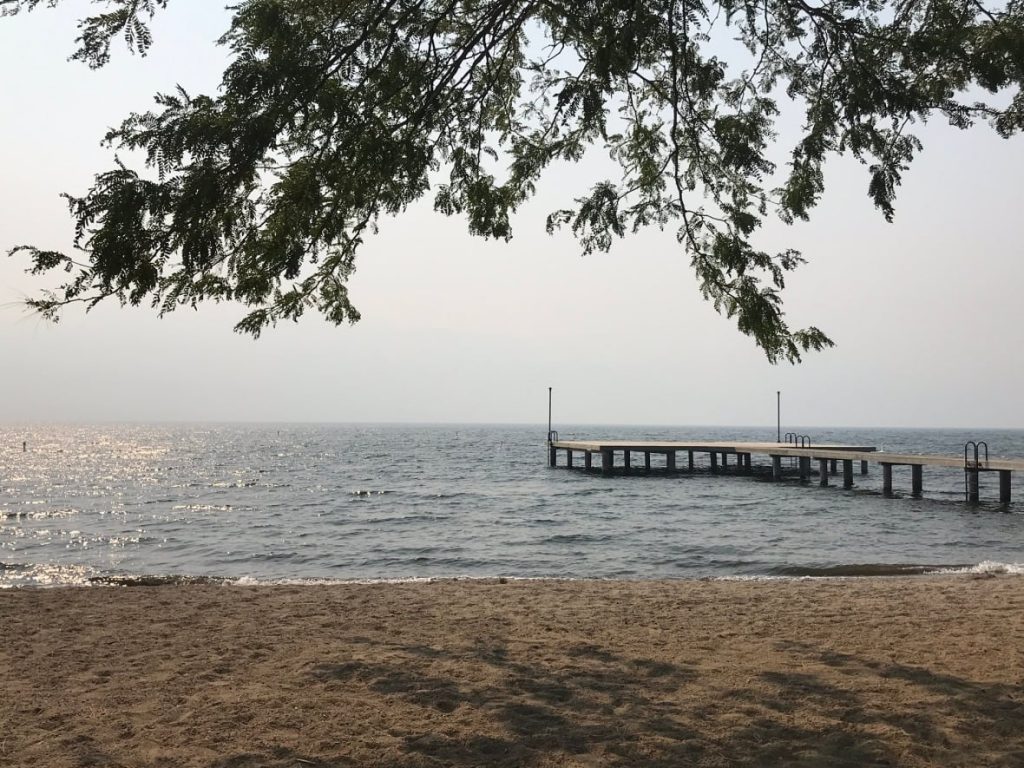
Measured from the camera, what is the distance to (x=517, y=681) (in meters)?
6.53

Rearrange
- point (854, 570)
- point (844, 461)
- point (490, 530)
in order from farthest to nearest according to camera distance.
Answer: point (844, 461)
point (490, 530)
point (854, 570)

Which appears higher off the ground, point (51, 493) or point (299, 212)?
point (299, 212)

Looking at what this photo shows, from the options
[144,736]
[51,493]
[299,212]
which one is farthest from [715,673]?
[51,493]

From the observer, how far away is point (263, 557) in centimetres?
1852

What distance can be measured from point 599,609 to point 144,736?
5.45 meters

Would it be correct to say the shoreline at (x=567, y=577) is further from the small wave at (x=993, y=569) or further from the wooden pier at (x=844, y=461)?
the wooden pier at (x=844, y=461)

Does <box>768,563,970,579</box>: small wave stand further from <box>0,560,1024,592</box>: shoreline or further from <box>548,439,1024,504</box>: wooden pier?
<box>548,439,1024,504</box>: wooden pier

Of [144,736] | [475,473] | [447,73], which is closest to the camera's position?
[144,736]

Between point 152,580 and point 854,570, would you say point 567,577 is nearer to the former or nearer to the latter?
point 854,570

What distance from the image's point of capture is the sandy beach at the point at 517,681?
16.6ft

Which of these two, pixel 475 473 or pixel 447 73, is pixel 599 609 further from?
pixel 475 473

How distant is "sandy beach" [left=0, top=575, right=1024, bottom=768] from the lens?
16.6 feet

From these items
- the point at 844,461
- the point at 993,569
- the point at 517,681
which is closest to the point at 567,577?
the point at 993,569

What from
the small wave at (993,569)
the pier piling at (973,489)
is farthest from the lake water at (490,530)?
the pier piling at (973,489)
